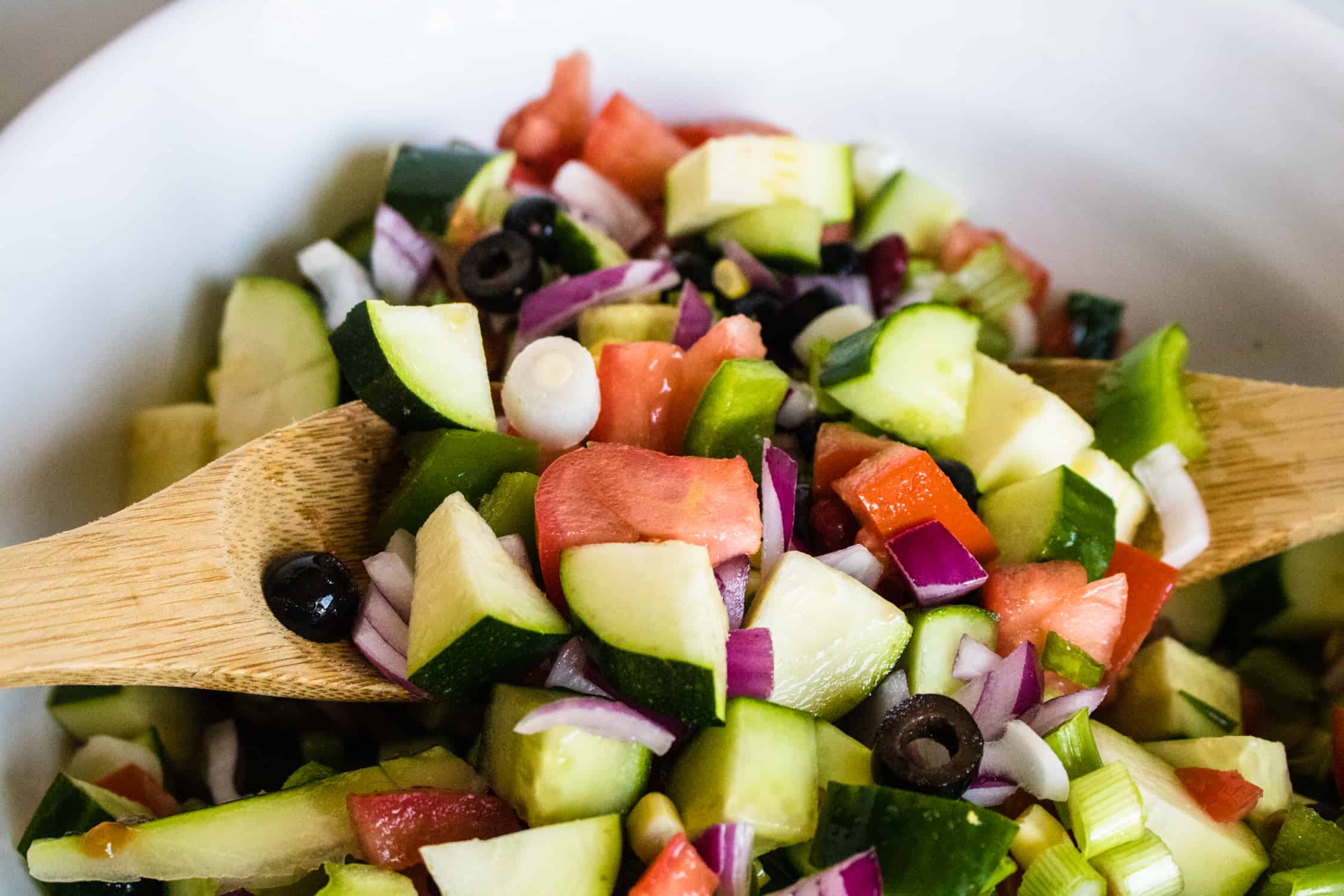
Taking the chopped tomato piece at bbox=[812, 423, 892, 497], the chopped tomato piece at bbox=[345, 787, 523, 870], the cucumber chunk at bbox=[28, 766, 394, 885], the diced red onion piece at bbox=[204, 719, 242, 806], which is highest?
the chopped tomato piece at bbox=[812, 423, 892, 497]

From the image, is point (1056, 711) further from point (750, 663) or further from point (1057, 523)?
point (750, 663)

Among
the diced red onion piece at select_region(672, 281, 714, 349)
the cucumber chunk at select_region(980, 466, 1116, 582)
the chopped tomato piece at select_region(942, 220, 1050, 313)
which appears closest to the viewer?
the cucumber chunk at select_region(980, 466, 1116, 582)

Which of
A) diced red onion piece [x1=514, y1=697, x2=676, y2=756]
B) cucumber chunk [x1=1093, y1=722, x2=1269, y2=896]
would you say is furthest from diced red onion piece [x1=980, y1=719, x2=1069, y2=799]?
diced red onion piece [x1=514, y1=697, x2=676, y2=756]

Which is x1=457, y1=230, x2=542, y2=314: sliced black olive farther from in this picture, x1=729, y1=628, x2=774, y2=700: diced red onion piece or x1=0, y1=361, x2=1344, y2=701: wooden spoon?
x1=729, y1=628, x2=774, y2=700: diced red onion piece

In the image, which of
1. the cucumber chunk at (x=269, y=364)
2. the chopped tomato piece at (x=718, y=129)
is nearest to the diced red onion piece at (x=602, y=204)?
the chopped tomato piece at (x=718, y=129)

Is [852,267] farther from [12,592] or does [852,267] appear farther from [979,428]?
[12,592]
